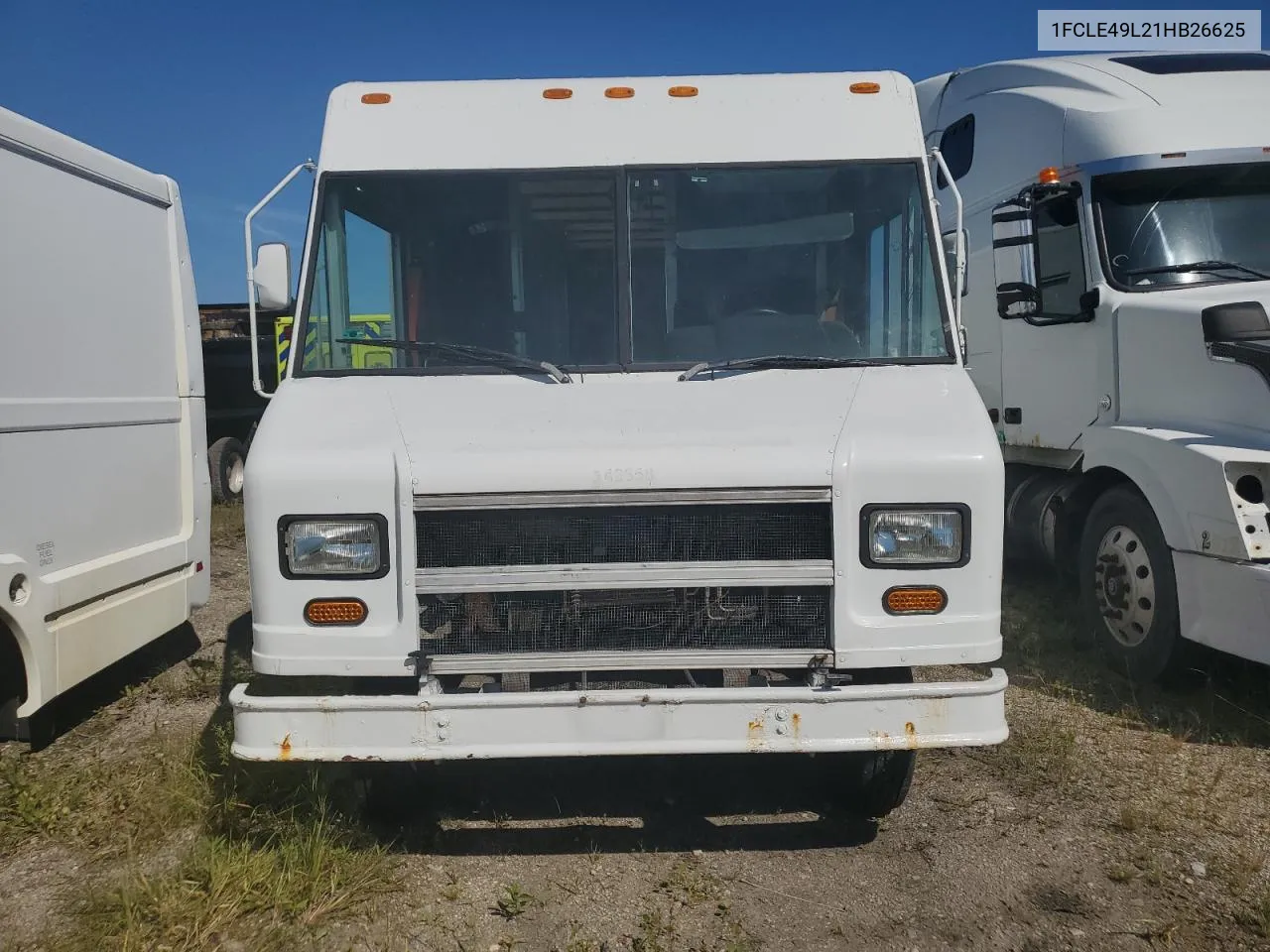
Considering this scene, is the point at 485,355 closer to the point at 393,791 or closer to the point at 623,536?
the point at 623,536

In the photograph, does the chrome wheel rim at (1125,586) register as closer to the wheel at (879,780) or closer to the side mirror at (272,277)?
the wheel at (879,780)

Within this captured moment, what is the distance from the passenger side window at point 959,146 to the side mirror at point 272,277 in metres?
4.69

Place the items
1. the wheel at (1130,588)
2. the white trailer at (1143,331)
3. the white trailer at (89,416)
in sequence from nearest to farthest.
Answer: the white trailer at (89,416), the white trailer at (1143,331), the wheel at (1130,588)

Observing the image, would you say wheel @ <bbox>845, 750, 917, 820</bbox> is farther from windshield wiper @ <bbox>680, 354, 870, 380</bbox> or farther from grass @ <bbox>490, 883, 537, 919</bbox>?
windshield wiper @ <bbox>680, 354, 870, 380</bbox>

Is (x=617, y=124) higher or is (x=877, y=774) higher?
(x=617, y=124)

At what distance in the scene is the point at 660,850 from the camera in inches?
153

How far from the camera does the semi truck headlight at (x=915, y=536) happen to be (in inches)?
134

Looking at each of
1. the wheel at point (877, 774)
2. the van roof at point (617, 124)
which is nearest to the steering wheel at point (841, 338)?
the van roof at point (617, 124)

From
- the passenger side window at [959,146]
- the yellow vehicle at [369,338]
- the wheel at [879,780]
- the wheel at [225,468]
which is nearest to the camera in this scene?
the wheel at [879,780]

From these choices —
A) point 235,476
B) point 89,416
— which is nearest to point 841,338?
point 89,416

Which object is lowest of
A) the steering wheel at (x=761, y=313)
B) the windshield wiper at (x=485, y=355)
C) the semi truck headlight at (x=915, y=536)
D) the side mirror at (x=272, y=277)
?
the semi truck headlight at (x=915, y=536)

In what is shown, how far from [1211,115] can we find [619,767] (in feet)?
15.3

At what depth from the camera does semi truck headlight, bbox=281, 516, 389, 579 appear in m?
3.39

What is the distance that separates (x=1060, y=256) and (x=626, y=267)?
10.1 feet
